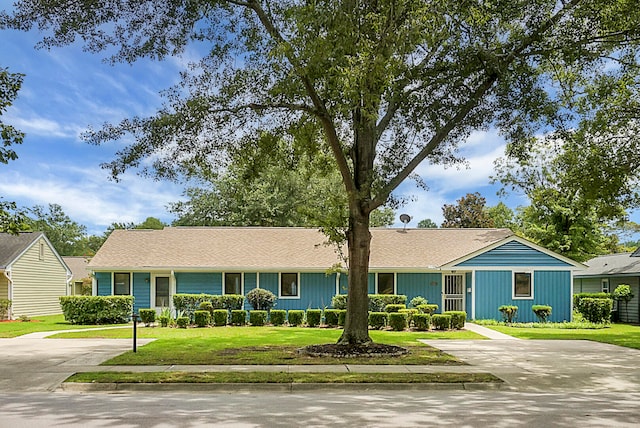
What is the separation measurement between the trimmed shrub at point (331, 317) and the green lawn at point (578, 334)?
593 centimetres

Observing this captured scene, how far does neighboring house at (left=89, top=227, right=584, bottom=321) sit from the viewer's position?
26906 millimetres

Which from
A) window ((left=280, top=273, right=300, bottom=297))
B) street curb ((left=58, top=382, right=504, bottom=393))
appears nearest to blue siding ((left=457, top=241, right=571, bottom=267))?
window ((left=280, top=273, right=300, bottom=297))

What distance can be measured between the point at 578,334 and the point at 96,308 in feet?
59.9

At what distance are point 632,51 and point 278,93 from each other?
9.89 metres

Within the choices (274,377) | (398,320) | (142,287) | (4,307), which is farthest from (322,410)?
(4,307)

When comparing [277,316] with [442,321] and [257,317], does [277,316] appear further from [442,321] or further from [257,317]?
[442,321]

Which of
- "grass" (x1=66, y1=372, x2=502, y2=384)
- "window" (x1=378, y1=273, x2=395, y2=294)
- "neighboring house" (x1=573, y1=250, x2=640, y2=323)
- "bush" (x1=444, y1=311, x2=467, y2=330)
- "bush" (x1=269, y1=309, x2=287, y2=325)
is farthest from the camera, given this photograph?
"neighboring house" (x1=573, y1=250, x2=640, y2=323)

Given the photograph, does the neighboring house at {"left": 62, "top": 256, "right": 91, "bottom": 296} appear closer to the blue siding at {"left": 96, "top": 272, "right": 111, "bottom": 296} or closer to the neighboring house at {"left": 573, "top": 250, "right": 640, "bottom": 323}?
the blue siding at {"left": 96, "top": 272, "right": 111, "bottom": 296}

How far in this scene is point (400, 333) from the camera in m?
21.5

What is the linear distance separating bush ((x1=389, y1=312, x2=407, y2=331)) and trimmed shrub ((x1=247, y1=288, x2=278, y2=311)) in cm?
598

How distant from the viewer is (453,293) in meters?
28.0

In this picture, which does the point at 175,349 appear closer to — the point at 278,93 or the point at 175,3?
the point at 278,93

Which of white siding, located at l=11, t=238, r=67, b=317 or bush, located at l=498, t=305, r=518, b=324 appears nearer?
bush, located at l=498, t=305, r=518, b=324

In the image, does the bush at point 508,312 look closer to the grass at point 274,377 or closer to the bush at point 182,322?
the bush at point 182,322
